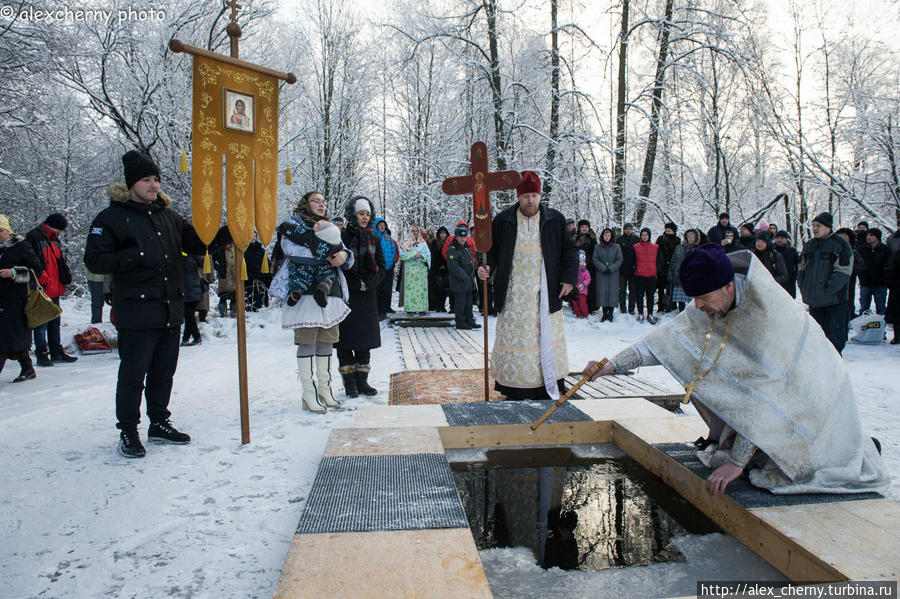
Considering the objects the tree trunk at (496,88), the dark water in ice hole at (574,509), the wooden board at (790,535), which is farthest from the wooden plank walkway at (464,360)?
the tree trunk at (496,88)

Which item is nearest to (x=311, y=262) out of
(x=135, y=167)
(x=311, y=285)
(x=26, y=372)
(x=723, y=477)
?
(x=311, y=285)

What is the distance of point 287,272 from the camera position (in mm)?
4891

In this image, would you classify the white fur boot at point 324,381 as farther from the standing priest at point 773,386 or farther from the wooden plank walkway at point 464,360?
the standing priest at point 773,386

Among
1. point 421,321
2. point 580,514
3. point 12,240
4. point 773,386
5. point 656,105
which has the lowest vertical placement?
point 580,514

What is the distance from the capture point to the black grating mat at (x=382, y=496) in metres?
2.40

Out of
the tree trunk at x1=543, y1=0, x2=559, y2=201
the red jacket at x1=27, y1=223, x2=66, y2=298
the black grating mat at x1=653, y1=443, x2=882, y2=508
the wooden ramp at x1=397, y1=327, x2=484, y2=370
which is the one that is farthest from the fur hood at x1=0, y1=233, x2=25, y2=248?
the tree trunk at x1=543, y1=0, x2=559, y2=201

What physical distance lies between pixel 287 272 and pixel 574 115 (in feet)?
37.4

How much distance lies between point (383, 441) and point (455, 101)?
15438 mm

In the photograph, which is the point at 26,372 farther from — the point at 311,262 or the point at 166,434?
the point at 311,262

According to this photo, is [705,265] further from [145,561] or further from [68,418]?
[68,418]

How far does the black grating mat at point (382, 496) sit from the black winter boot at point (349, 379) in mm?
2310

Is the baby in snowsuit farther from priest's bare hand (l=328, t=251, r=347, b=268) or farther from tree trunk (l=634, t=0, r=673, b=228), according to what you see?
tree trunk (l=634, t=0, r=673, b=228)

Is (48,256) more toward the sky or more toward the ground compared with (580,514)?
more toward the sky

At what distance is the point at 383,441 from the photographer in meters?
3.52
